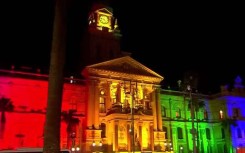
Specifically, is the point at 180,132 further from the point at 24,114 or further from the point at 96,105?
the point at 24,114

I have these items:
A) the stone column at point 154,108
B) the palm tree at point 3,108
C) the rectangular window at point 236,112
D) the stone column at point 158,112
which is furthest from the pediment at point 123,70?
the rectangular window at point 236,112

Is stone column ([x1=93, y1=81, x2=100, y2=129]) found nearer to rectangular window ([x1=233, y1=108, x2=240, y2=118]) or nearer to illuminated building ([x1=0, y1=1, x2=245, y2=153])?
illuminated building ([x1=0, y1=1, x2=245, y2=153])

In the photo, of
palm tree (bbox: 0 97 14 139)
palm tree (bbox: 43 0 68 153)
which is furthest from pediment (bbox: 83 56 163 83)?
palm tree (bbox: 43 0 68 153)

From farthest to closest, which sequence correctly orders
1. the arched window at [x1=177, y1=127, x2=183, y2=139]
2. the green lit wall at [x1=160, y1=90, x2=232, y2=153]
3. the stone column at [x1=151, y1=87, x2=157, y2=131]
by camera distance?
the arched window at [x1=177, y1=127, x2=183, y2=139] → the green lit wall at [x1=160, y1=90, x2=232, y2=153] → the stone column at [x1=151, y1=87, x2=157, y2=131]

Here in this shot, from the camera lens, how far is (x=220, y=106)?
69.6 metres

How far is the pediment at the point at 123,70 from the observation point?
53219 mm

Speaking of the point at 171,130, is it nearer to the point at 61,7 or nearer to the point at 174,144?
the point at 174,144

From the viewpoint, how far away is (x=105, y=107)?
53938 millimetres

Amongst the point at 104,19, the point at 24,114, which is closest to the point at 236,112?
the point at 104,19

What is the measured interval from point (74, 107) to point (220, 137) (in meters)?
34.4

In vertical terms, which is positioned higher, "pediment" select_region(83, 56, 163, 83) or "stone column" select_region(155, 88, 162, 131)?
"pediment" select_region(83, 56, 163, 83)

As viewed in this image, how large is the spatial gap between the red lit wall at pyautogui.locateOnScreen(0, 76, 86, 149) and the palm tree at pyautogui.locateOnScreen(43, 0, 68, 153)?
39214 mm

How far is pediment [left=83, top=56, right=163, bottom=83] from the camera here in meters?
53.2

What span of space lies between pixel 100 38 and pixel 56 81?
163 feet
